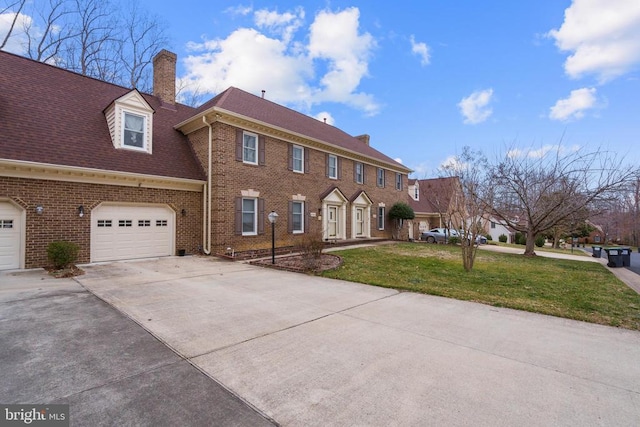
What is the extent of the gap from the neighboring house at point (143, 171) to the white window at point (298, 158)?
62 millimetres

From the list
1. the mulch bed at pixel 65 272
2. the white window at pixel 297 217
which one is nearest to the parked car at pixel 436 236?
the white window at pixel 297 217

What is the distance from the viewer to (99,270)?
30.2 ft

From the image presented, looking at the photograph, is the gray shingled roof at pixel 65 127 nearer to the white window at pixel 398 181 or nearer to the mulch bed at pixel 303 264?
the mulch bed at pixel 303 264

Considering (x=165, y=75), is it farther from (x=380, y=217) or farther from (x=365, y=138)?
(x=365, y=138)

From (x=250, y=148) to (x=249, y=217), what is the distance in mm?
3202

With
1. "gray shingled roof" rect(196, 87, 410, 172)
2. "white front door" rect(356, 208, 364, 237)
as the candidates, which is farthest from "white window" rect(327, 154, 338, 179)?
"white front door" rect(356, 208, 364, 237)

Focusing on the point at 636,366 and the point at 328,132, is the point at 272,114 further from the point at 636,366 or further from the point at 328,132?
the point at 636,366

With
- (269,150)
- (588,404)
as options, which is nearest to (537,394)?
(588,404)

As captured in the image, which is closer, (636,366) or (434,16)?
(636,366)

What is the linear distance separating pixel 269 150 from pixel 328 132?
766 centimetres

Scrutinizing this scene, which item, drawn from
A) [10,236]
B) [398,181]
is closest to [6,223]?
[10,236]

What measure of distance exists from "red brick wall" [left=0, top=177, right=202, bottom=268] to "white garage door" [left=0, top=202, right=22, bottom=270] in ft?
0.81

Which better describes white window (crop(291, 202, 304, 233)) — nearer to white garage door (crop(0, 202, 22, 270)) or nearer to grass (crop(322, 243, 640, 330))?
grass (crop(322, 243, 640, 330))

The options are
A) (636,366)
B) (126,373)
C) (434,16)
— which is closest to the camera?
(126,373)
